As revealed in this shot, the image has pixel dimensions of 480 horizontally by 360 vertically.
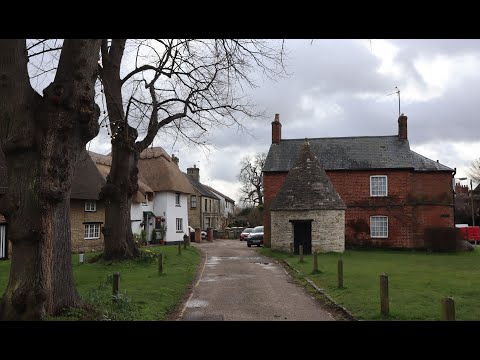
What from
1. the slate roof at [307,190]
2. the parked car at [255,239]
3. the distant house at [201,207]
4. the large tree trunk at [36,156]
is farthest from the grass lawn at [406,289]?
the distant house at [201,207]

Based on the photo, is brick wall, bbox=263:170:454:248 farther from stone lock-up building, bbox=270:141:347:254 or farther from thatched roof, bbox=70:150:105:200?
thatched roof, bbox=70:150:105:200

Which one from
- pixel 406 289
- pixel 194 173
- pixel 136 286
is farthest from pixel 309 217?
pixel 194 173

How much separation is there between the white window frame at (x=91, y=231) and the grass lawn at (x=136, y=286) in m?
10.4

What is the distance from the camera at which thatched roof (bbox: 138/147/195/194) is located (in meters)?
48.8

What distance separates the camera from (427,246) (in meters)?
37.4

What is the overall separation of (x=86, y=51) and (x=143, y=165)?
Answer: 1673 inches

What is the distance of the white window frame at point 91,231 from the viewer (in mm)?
34609

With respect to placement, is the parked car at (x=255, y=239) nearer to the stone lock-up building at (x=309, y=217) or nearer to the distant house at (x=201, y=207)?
the stone lock-up building at (x=309, y=217)

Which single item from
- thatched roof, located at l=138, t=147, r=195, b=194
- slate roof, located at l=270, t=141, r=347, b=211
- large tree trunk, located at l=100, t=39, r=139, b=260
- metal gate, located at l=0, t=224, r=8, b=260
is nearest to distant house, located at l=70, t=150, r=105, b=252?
metal gate, located at l=0, t=224, r=8, b=260

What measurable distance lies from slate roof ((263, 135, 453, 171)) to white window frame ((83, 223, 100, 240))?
14907mm

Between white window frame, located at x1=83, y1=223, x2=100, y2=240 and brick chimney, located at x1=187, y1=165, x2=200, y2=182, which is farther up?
brick chimney, located at x1=187, y1=165, x2=200, y2=182

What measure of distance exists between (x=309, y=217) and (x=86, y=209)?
54.4 feet
